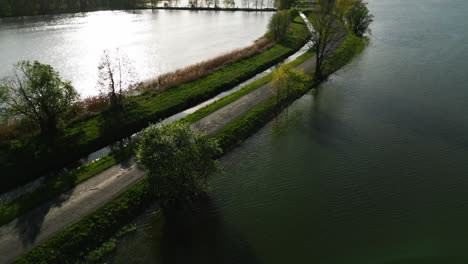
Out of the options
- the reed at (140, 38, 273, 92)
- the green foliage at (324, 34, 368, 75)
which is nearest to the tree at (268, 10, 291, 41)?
the reed at (140, 38, 273, 92)

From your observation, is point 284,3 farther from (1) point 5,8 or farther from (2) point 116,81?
(2) point 116,81

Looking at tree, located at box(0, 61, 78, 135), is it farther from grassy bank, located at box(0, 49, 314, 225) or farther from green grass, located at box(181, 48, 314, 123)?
green grass, located at box(181, 48, 314, 123)

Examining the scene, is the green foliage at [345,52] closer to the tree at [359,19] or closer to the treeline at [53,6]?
the tree at [359,19]

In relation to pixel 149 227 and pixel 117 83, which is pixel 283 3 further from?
pixel 149 227

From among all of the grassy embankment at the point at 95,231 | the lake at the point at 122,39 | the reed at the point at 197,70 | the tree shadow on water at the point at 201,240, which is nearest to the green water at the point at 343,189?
the tree shadow on water at the point at 201,240

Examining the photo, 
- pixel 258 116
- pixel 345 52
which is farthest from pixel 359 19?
pixel 258 116

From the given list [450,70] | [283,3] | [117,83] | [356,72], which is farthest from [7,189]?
[283,3]
